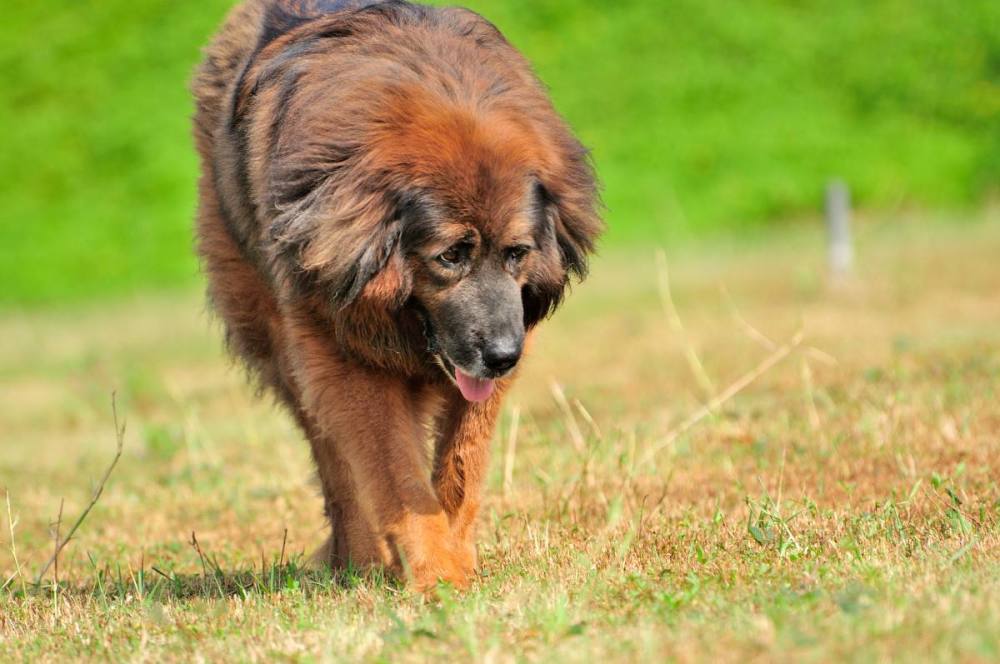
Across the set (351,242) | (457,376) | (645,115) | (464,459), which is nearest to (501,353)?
(457,376)

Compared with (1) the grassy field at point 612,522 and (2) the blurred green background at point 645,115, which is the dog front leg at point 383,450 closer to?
(1) the grassy field at point 612,522

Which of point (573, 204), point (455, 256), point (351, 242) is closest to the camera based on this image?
point (351, 242)

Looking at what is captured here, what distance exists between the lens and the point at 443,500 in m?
5.53

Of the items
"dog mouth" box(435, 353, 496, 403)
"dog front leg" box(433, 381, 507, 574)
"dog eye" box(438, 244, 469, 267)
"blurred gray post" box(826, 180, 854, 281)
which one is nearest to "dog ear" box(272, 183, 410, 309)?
"dog eye" box(438, 244, 469, 267)

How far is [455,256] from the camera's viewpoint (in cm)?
495

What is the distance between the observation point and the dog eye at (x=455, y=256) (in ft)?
16.2

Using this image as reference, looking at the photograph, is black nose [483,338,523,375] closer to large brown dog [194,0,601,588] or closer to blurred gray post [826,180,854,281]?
large brown dog [194,0,601,588]

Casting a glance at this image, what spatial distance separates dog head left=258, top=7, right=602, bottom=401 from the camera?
486cm

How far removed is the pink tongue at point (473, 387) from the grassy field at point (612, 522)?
66 cm

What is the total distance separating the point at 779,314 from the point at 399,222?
10.6 m

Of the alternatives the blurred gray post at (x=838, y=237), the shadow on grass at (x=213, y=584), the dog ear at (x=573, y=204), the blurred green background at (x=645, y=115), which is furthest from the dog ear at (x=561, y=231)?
the blurred green background at (x=645, y=115)

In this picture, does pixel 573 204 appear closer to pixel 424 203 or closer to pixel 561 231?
pixel 561 231

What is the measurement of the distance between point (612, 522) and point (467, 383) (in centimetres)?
89

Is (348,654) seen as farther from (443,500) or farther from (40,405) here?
(40,405)
